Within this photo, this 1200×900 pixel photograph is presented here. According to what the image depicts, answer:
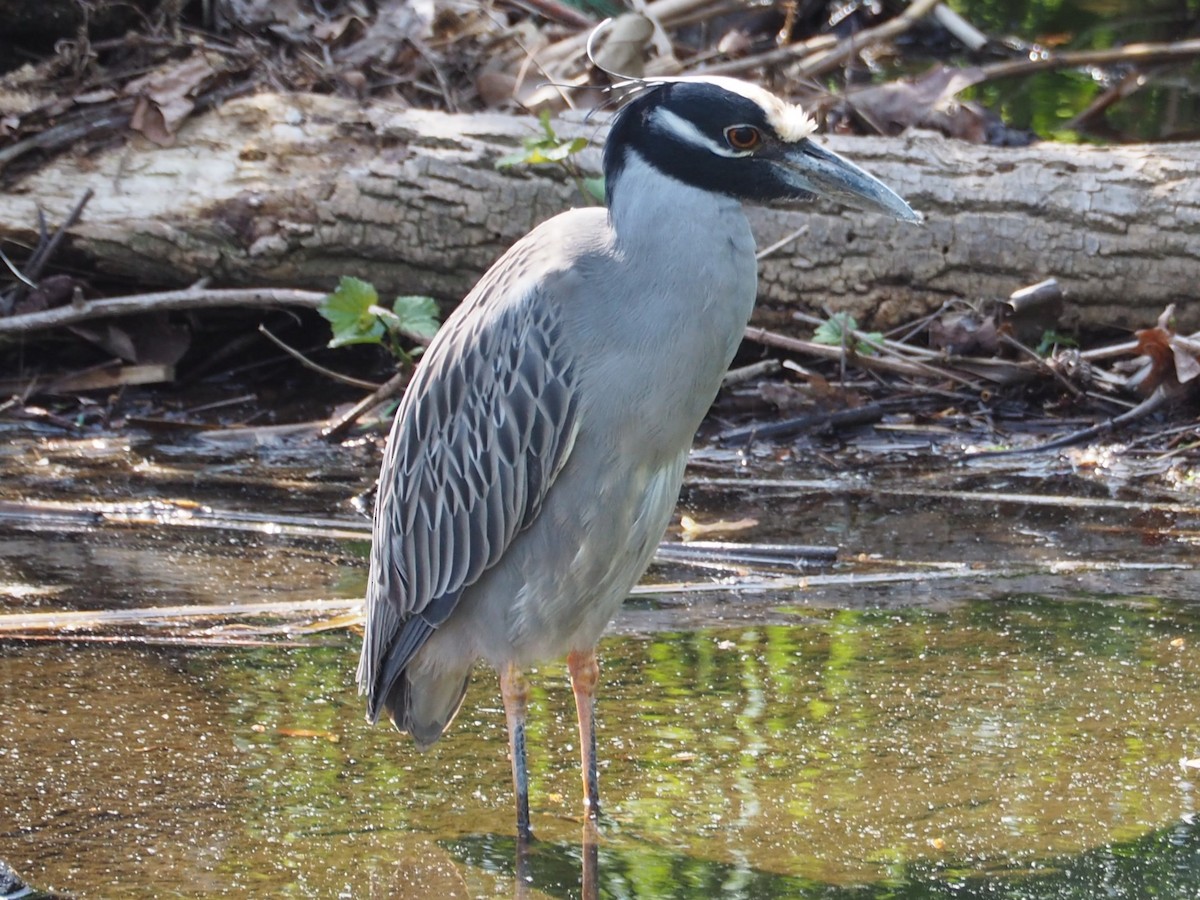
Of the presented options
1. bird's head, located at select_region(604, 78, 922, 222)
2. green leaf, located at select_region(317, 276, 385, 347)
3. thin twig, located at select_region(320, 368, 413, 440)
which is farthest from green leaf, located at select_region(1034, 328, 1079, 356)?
bird's head, located at select_region(604, 78, 922, 222)

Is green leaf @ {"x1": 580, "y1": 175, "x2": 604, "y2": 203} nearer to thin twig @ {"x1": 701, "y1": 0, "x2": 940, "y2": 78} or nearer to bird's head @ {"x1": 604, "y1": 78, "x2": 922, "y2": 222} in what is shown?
thin twig @ {"x1": 701, "y1": 0, "x2": 940, "y2": 78}

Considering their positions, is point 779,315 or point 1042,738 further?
point 779,315

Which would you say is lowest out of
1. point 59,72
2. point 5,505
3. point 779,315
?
point 5,505

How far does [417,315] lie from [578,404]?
286 centimetres

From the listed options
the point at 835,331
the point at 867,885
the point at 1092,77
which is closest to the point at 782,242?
the point at 835,331

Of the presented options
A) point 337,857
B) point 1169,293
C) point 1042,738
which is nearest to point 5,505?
point 337,857

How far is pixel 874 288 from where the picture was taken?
22.7 ft

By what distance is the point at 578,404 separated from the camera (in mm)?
3545

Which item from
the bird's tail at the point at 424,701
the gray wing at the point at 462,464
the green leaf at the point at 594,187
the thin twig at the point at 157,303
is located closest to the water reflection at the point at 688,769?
the bird's tail at the point at 424,701

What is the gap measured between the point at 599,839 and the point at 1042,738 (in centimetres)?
114

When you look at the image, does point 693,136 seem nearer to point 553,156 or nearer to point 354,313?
point 553,156

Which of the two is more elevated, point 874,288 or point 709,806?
point 874,288

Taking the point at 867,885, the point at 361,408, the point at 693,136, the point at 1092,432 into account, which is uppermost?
the point at 693,136

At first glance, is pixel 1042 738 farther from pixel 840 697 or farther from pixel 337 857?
pixel 337 857
